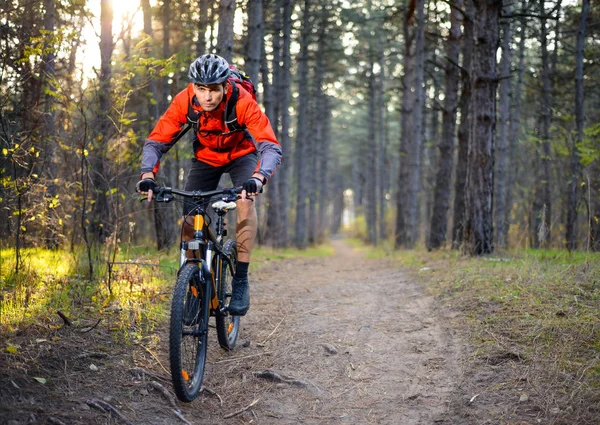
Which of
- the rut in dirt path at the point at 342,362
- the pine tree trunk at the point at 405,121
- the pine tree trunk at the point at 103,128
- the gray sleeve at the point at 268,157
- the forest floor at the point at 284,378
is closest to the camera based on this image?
the forest floor at the point at 284,378

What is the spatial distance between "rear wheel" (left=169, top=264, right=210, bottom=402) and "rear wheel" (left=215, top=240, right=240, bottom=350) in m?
0.55

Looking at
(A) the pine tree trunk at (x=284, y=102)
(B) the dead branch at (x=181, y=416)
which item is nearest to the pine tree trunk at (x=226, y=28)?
(B) the dead branch at (x=181, y=416)

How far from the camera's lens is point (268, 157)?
14.9 feet

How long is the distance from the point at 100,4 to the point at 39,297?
4987 millimetres

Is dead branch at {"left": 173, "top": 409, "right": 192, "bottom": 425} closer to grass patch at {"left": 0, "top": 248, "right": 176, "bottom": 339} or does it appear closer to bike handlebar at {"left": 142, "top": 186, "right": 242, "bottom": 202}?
grass patch at {"left": 0, "top": 248, "right": 176, "bottom": 339}

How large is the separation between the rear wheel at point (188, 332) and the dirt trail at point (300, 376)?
7.6 inches

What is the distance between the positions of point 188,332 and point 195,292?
0.30 m

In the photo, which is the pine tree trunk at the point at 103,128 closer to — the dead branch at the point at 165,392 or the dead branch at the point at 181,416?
the dead branch at the point at 165,392

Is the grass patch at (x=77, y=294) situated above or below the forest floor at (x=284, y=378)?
above

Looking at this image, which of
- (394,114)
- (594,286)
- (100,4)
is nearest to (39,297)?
(100,4)

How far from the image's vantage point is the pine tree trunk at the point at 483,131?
32.0ft

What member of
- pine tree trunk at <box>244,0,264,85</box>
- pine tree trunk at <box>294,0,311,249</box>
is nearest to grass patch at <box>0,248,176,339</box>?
pine tree trunk at <box>244,0,264,85</box>

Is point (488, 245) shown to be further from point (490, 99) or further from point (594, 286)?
point (594, 286)

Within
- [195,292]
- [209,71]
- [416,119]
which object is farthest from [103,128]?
[416,119]
